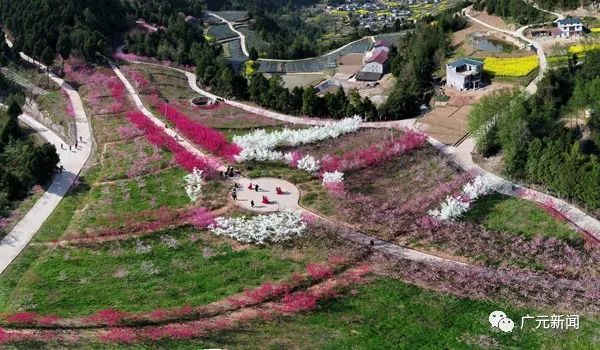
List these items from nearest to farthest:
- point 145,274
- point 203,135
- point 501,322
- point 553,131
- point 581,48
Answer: point 501,322 → point 145,274 → point 553,131 → point 203,135 → point 581,48

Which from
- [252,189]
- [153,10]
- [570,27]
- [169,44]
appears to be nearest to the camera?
[252,189]

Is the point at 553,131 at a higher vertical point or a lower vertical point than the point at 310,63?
higher

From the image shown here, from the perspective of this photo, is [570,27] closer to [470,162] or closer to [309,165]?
[470,162]

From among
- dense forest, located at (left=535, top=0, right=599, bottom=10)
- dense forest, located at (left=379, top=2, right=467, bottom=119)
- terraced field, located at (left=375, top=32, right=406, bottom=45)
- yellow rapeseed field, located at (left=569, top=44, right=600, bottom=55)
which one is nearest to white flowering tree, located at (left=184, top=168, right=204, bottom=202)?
dense forest, located at (left=379, top=2, right=467, bottom=119)

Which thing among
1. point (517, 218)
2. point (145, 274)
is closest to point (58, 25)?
point (145, 274)

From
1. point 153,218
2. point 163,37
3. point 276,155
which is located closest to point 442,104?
point 276,155

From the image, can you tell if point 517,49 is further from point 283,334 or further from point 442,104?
point 283,334
